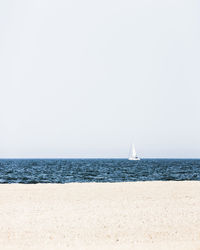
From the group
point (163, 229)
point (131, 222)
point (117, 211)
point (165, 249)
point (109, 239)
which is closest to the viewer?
point (165, 249)

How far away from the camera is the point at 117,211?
15.9 m

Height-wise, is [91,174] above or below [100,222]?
above

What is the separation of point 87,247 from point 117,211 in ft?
17.6

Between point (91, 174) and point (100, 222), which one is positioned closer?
point (100, 222)

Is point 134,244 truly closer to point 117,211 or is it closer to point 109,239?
point 109,239

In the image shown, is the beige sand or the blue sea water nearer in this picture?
the beige sand

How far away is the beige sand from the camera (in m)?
11.1

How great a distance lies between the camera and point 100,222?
13.7 m

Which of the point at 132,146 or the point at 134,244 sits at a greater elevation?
the point at 132,146

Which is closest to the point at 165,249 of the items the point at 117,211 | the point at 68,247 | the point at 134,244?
the point at 134,244

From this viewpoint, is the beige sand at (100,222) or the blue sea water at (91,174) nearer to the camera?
the beige sand at (100,222)

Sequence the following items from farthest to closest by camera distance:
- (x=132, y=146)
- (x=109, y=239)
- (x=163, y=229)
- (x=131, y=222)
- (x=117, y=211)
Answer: (x=132, y=146)
(x=117, y=211)
(x=131, y=222)
(x=163, y=229)
(x=109, y=239)

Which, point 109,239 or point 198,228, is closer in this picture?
point 109,239

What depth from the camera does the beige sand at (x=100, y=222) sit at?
11.1m
